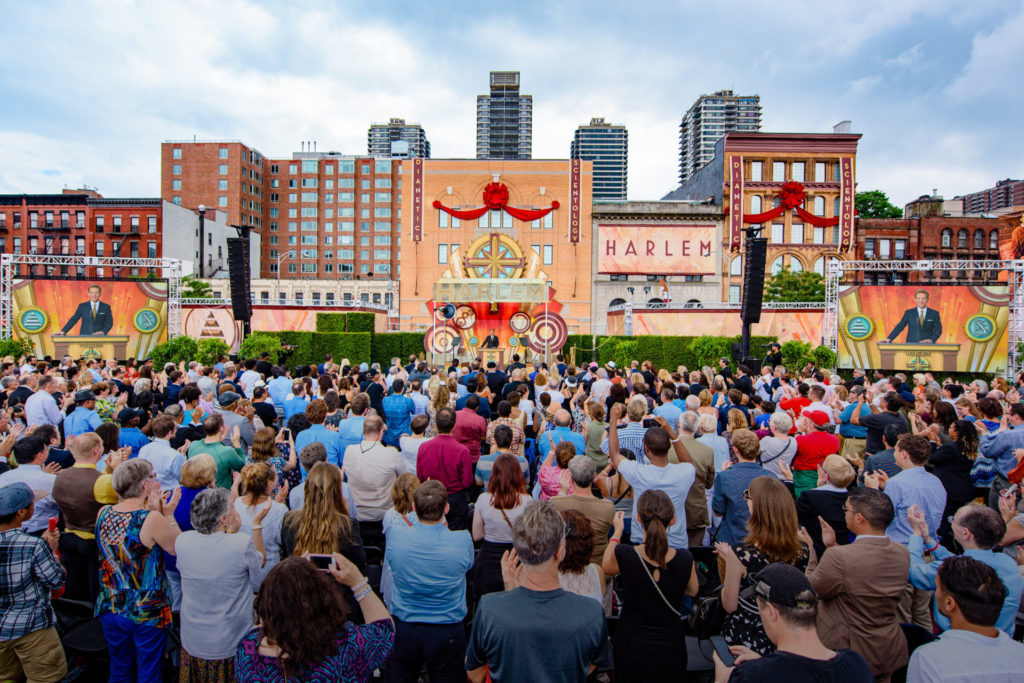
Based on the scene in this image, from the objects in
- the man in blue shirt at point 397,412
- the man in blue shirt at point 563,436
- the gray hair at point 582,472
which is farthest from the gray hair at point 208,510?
the man in blue shirt at point 397,412

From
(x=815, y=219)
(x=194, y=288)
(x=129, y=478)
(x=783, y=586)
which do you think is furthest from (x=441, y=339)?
(x=815, y=219)

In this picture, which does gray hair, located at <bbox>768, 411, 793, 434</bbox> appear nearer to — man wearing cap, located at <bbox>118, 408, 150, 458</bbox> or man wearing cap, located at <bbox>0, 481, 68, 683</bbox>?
man wearing cap, located at <bbox>0, 481, 68, 683</bbox>

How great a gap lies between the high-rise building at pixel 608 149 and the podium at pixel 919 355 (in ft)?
449

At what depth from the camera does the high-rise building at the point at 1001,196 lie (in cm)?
7444

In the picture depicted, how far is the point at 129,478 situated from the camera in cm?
326

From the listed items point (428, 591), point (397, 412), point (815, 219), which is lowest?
point (428, 591)

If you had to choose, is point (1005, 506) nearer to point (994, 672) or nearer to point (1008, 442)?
point (1008, 442)

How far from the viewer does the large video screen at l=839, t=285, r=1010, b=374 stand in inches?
830

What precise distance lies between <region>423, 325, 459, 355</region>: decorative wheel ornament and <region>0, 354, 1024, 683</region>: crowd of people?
57.6ft

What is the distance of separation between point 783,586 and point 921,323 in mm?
24129

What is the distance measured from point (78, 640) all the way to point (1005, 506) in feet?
20.7

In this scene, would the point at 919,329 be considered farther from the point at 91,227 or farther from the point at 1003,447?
the point at 91,227

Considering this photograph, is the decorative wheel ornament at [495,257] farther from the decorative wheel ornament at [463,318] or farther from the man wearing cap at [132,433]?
the man wearing cap at [132,433]

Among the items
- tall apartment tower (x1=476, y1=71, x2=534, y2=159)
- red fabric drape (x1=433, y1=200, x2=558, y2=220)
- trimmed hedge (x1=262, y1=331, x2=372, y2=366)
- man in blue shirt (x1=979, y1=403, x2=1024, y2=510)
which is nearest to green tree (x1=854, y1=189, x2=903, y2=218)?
red fabric drape (x1=433, y1=200, x2=558, y2=220)
